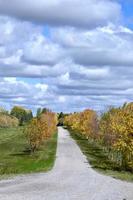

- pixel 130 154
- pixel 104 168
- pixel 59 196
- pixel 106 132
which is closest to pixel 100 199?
pixel 59 196

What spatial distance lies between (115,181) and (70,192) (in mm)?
7193

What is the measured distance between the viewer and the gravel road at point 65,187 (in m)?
30.4

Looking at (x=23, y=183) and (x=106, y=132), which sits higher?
(x=106, y=132)

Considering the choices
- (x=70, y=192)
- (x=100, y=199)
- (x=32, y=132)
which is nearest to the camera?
(x=100, y=199)

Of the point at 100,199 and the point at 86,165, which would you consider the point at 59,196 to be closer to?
the point at 100,199

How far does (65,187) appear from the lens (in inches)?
1366

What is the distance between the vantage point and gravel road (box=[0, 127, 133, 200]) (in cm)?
3042

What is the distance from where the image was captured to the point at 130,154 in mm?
46344

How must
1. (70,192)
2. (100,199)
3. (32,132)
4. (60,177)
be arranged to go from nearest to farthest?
(100,199) < (70,192) < (60,177) < (32,132)

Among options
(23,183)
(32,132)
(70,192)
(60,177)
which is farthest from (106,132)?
(70,192)

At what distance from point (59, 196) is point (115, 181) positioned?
8971mm

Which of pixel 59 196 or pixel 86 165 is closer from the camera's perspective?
pixel 59 196

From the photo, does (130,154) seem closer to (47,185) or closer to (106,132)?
(47,185)

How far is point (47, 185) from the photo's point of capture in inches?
1417
